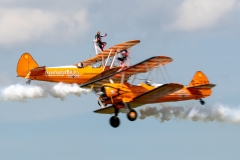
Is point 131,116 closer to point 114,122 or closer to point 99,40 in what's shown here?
point 114,122

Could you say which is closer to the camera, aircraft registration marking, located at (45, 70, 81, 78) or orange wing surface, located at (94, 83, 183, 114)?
orange wing surface, located at (94, 83, 183, 114)

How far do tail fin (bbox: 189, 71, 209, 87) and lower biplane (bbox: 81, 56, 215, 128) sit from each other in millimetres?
1752

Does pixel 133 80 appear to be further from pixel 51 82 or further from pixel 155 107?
pixel 51 82

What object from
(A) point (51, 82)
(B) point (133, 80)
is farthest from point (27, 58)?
(B) point (133, 80)

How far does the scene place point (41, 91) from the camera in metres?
39.3

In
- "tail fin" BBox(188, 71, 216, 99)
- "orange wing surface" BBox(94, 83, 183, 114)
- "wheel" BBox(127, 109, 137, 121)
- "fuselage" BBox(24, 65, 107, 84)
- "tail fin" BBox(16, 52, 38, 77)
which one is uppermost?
"tail fin" BBox(16, 52, 38, 77)

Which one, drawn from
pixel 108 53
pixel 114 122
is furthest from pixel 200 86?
pixel 108 53

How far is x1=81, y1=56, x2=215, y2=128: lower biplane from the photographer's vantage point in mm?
34031

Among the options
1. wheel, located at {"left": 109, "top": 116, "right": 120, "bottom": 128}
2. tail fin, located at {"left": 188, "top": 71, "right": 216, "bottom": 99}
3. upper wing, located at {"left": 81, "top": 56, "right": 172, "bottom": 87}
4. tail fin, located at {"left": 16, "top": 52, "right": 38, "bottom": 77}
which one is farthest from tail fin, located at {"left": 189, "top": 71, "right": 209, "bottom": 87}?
tail fin, located at {"left": 16, "top": 52, "right": 38, "bottom": 77}

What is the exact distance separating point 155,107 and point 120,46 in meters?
4.86

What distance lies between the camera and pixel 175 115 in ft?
129

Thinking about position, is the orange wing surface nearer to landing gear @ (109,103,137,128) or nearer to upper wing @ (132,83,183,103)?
upper wing @ (132,83,183,103)

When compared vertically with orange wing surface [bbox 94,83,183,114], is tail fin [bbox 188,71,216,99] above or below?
above

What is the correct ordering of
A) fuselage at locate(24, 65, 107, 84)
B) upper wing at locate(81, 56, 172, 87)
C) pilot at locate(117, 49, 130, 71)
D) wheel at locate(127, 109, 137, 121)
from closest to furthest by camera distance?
wheel at locate(127, 109, 137, 121)
upper wing at locate(81, 56, 172, 87)
pilot at locate(117, 49, 130, 71)
fuselage at locate(24, 65, 107, 84)
